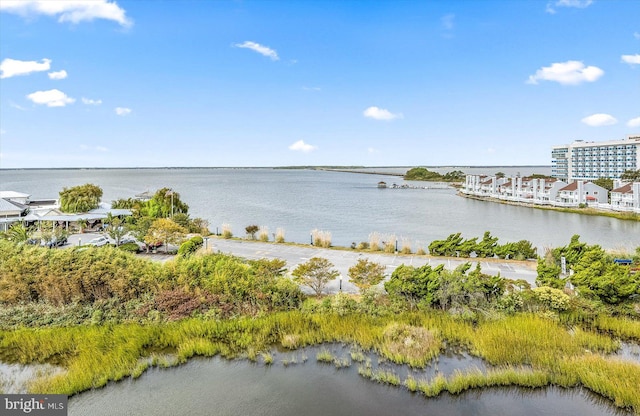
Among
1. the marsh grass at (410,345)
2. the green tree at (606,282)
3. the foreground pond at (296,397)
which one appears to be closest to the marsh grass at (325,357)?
the foreground pond at (296,397)

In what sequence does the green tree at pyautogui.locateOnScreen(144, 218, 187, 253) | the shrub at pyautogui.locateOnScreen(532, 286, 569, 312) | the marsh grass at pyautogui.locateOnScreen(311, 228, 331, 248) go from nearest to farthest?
the shrub at pyautogui.locateOnScreen(532, 286, 569, 312), the green tree at pyautogui.locateOnScreen(144, 218, 187, 253), the marsh grass at pyautogui.locateOnScreen(311, 228, 331, 248)

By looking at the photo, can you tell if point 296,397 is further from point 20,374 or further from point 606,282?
point 606,282

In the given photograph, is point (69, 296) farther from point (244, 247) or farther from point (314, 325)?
point (244, 247)

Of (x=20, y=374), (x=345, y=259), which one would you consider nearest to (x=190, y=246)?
(x=345, y=259)

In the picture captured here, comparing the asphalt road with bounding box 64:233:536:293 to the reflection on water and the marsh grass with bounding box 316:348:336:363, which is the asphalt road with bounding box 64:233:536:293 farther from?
the reflection on water

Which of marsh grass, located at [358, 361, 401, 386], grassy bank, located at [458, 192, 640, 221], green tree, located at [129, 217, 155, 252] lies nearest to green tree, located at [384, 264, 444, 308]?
marsh grass, located at [358, 361, 401, 386]

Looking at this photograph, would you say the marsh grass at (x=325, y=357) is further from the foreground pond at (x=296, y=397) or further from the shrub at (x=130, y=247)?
the shrub at (x=130, y=247)

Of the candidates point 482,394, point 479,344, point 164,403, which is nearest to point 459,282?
point 479,344
